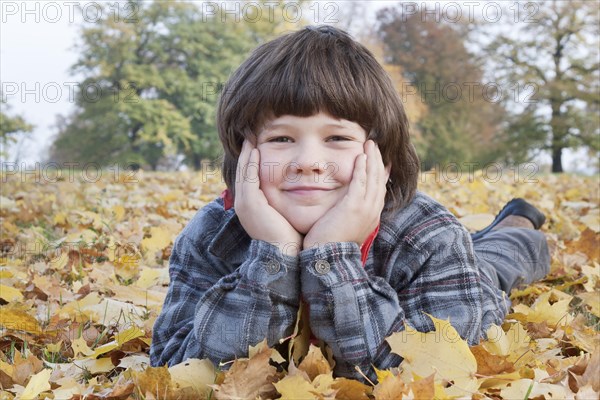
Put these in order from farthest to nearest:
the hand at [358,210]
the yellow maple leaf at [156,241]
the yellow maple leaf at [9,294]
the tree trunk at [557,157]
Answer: the tree trunk at [557,157]
the yellow maple leaf at [156,241]
the yellow maple leaf at [9,294]
the hand at [358,210]

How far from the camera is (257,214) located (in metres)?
1.64

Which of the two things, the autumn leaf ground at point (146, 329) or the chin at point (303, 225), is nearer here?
the autumn leaf ground at point (146, 329)

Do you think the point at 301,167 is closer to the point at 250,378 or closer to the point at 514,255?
the point at 250,378

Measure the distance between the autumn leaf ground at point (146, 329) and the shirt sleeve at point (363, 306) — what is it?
74mm

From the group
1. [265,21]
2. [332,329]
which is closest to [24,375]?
[332,329]

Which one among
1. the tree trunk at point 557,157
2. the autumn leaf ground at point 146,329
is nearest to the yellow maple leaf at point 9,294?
the autumn leaf ground at point 146,329

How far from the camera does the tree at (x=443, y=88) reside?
92.4 ft

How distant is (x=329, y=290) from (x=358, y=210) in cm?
23

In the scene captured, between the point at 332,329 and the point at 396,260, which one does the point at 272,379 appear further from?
the point at 396,260

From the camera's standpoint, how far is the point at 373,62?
6.18ft

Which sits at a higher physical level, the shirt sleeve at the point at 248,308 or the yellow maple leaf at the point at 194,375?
the shirt sleeve at the point at 248,308

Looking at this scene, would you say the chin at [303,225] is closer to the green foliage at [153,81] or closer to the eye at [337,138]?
the eye at [337,138]

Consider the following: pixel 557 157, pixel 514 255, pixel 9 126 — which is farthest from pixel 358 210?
pixel 557 157

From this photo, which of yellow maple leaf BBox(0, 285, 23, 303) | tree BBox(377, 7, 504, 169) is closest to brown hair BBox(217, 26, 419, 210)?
yellow maple leaf BBox(0, 285, 23, 303)
